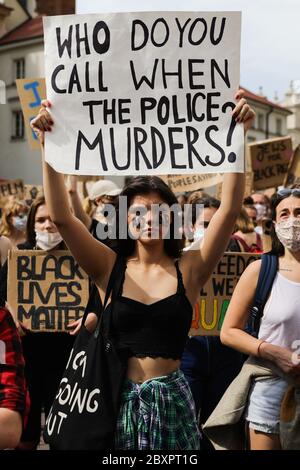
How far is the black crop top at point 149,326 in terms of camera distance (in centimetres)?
323

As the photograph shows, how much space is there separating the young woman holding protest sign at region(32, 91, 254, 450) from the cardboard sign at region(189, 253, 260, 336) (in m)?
1.59

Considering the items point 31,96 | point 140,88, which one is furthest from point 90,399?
point 31,96

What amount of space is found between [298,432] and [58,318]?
185 cm

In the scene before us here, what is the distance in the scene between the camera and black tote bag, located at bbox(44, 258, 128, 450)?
313 centimetres

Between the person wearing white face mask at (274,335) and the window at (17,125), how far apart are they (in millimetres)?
39227

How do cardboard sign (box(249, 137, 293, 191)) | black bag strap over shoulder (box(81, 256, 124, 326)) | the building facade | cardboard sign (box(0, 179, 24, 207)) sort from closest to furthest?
1. black bag strap over shoulder (box(81, 256, 124, 326))
2. cardboard sign (box(249, 137, 293, 191))
3. cardboard sign (box(0, 179, 24, 207))
4. the building facade

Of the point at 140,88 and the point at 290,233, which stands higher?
the point at 140,88

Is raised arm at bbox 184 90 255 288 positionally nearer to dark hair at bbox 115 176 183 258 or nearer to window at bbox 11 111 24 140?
dark hair at bbox 115 176 183 258

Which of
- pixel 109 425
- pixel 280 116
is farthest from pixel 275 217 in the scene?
pixel 280 116

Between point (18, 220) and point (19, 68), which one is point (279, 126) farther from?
point (18, 220)

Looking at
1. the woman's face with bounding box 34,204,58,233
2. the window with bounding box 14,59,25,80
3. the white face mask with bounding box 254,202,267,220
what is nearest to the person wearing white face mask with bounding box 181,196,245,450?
the woman's face with bounding box 34,204,58,233

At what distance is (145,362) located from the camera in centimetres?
324

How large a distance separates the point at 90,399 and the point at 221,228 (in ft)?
2.86

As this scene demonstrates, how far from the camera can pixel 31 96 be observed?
688 centimetres
